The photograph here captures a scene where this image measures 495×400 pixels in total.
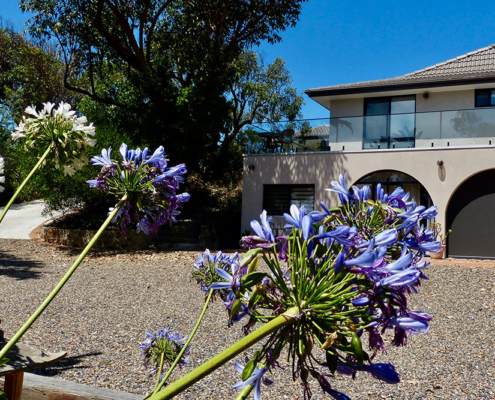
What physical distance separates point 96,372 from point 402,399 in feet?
10.3

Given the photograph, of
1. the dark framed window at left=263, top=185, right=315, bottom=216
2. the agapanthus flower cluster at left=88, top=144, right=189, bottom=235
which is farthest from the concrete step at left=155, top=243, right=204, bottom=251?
the agapanthus flower cluster at left=88, top=144, right=189, bottom=235

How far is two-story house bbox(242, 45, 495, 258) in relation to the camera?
13.4 m

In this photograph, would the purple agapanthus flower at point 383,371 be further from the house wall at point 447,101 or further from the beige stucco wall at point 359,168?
the house wall at point 447,101

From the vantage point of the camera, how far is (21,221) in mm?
18984

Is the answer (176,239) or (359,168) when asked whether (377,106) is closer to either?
(359,168)

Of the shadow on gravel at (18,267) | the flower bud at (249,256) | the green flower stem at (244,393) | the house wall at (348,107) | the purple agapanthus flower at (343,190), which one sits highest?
the house wall at (348,107)

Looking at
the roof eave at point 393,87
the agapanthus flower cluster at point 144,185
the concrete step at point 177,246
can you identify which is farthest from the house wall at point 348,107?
the agapanthus flower cluster at point 144,185

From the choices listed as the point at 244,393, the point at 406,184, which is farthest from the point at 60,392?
the point at 406,184

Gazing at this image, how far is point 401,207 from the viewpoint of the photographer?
3.75 feet

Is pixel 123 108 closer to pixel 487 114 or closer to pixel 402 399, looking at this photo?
pixel 487 114

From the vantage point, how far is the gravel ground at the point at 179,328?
4.33 m

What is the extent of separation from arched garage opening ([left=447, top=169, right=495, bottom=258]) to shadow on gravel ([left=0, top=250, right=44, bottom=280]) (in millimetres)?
12128

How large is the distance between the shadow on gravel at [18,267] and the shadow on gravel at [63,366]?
558cm

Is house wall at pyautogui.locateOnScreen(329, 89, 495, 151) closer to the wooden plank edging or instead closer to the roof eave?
the roof eave
